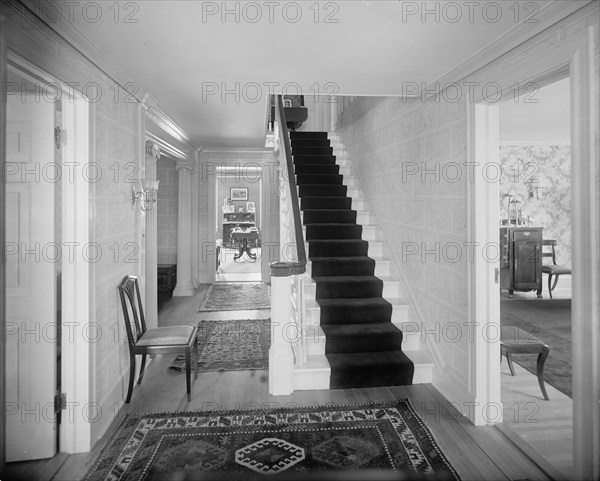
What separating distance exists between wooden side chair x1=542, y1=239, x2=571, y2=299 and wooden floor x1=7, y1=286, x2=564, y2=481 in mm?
3661

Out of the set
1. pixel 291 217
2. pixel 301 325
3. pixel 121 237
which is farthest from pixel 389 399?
pixel 121 237

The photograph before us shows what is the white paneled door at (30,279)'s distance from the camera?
2.31 m

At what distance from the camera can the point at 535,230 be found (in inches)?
261

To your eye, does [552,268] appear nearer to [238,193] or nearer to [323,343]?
[323,343]

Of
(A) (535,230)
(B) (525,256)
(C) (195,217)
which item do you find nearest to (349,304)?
(B) (525,256)

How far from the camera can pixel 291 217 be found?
4020mm

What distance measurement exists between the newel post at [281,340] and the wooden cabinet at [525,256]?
4832mm

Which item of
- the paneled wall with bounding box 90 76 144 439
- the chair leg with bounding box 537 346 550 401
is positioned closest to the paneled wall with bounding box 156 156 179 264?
the paneled wall with bounding box 90 76 144 439

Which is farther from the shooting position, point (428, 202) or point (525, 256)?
point (525, 256)

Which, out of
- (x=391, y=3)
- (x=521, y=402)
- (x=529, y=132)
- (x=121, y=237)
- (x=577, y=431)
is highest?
(x=529, y=132)

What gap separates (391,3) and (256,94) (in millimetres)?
1891

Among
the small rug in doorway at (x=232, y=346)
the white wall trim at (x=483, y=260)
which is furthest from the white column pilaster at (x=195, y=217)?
the white wall trim at (x=483, y=260)

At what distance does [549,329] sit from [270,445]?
13.4 feet

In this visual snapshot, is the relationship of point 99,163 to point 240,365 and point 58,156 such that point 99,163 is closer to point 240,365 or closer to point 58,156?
point 58,156
